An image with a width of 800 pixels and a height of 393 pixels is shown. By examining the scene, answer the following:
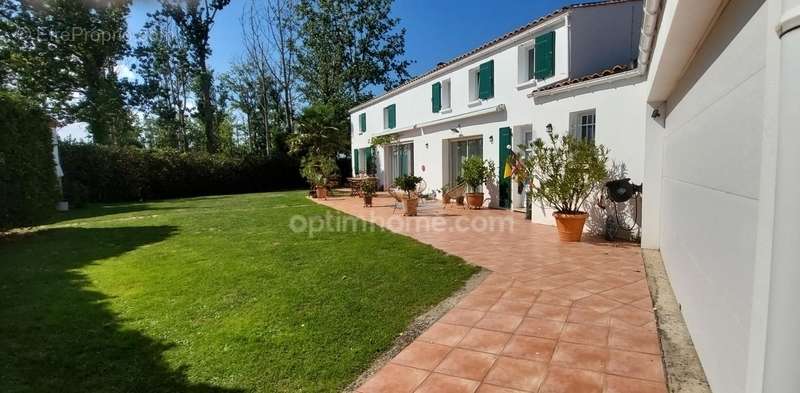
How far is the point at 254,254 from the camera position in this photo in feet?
22.7

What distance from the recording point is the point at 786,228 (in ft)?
3.95

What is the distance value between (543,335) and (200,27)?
29.4 meters

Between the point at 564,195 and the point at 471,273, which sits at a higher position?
the point at 564,195

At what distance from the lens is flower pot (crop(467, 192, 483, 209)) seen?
12.4 meters

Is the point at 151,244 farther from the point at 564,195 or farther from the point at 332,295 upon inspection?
the point at 564,195

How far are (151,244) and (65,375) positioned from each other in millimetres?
5581

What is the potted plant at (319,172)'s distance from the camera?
17.4m

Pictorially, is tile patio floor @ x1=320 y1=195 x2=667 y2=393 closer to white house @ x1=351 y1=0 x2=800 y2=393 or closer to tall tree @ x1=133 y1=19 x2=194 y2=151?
white house @ x1=351 y1=0 x2=800 y2=393

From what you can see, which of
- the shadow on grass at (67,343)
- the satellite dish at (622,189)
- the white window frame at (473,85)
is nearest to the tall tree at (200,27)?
the white window frame at (473,85)

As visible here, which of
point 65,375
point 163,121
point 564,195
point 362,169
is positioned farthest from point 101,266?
point 163,121

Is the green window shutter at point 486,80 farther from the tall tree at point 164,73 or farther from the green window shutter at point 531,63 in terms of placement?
the tall tree at point 164,73

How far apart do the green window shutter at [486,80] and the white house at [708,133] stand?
41.7 inches

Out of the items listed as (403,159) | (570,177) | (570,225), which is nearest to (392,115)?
(403,159)

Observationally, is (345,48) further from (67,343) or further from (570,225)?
(67,343)
